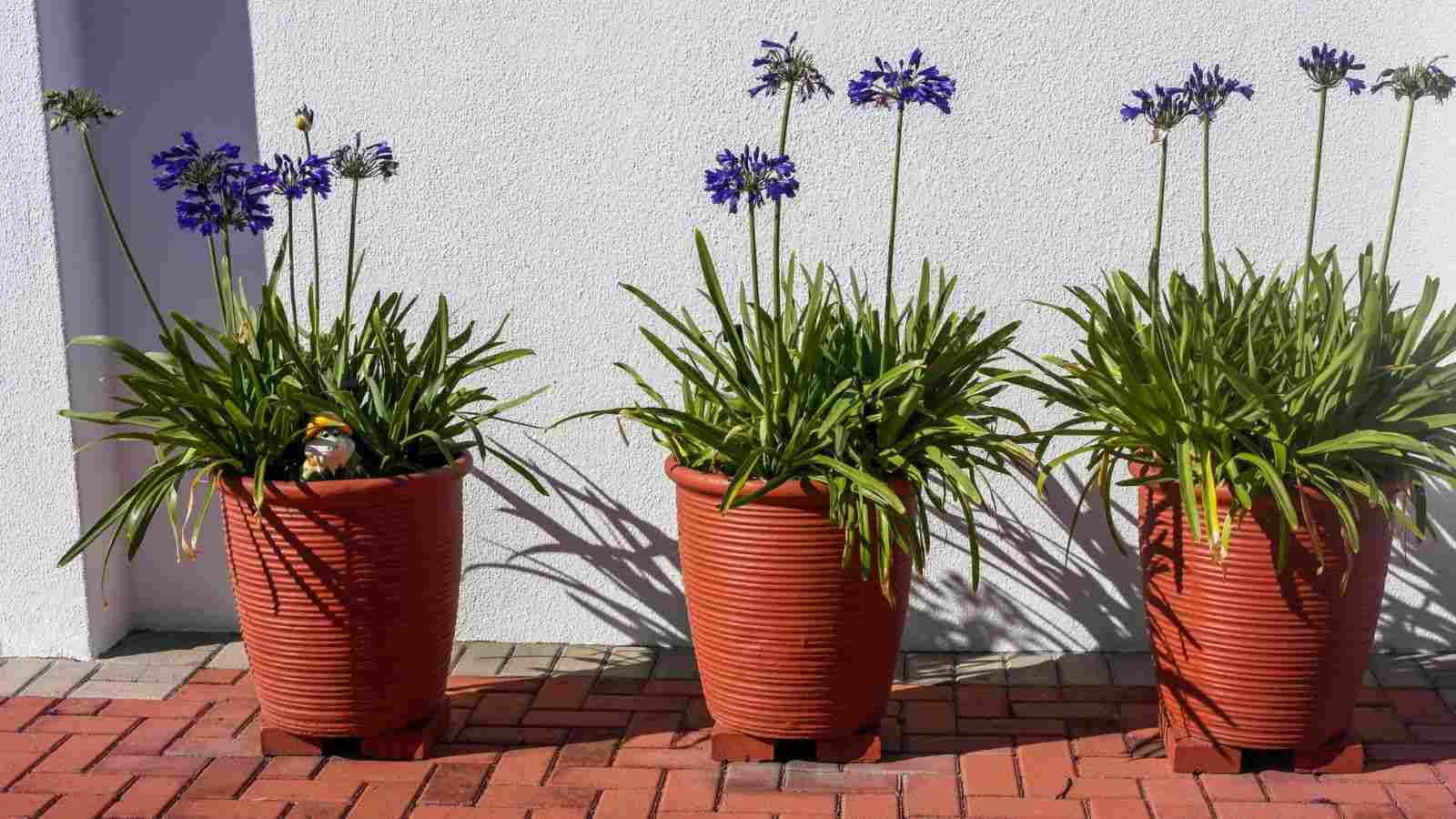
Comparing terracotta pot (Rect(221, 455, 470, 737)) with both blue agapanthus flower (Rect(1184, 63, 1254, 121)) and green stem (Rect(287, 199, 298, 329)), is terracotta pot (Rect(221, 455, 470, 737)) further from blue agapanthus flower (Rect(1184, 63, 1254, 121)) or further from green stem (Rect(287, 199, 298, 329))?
blue agapanthus flower (Rect(1184, 63, 1254, 121))

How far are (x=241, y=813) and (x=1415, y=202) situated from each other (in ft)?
10.4

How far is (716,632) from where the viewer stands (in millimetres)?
3320

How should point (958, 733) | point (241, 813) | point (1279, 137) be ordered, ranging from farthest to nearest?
point (1279, 137)
point (958, 733)
point (241, 813)

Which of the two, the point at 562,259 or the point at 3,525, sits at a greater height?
the point at 562,259

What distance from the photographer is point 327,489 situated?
10.5 feet

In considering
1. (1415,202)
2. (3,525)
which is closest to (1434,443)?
(1415,202)

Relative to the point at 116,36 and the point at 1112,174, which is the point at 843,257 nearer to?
the point at 1112,174

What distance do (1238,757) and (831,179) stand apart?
172 centimetres

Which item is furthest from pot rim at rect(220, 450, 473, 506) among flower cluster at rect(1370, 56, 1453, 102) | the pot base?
flower cluster at rect(1370, 56, 1453, 102)

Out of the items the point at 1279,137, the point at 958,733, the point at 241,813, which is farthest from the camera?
the point at 1279,137

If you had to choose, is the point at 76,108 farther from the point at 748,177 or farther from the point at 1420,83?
the point at 1420,83

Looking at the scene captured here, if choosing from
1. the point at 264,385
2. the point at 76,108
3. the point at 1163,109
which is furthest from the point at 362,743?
the point at 1163,109

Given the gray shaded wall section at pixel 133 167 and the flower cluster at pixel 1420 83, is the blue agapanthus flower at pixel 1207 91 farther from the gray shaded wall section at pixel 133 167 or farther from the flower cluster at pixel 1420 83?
the gray shaded wall section at pixel 133 167

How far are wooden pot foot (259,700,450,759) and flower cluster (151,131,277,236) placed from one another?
1.15m
